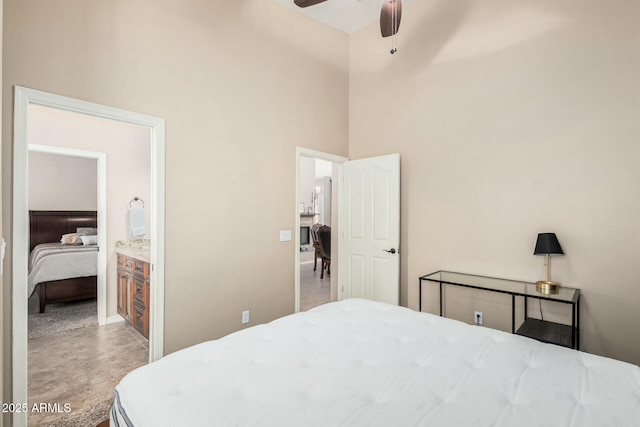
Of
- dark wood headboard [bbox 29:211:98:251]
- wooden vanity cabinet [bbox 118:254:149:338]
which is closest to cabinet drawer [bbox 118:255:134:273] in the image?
wooden vanity cabinet [bbox 118:254:149:338]

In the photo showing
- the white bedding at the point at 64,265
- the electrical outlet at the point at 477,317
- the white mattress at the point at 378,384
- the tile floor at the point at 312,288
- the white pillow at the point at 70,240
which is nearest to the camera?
the white mattress at the point at 378,384

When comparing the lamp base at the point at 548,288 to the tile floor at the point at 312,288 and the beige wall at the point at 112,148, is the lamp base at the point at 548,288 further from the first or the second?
the beige wall at the point at 112,148

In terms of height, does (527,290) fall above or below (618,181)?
below

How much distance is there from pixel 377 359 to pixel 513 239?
2.03m

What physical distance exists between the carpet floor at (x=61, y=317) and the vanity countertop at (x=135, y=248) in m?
0.96

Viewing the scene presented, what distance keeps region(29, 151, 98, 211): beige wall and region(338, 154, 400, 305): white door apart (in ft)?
17.7

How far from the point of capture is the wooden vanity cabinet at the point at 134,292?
10.3 ft

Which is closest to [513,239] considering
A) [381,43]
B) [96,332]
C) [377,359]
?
[377,359]

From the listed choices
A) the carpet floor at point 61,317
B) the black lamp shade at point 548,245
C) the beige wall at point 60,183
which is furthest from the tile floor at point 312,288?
the beige wall at point 60,183

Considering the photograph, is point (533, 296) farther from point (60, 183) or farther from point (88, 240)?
point (60, 183)

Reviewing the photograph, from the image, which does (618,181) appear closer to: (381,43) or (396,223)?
(396,223)

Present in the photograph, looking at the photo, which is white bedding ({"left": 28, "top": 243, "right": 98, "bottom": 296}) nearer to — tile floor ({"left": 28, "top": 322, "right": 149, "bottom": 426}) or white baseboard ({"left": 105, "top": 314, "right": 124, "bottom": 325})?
white baseboard ({"left": 105, "top": 314, "right": 124, "bottom": 325})

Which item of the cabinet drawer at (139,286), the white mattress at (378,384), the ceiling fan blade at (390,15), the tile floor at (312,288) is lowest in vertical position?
the tile floor at (312,288)

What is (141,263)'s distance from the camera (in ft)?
10.6
